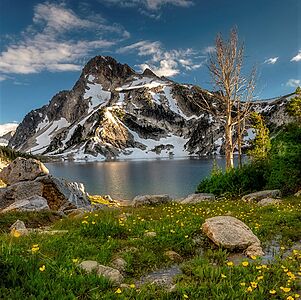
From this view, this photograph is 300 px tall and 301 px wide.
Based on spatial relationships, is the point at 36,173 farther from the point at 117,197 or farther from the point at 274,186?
the point at 117,197

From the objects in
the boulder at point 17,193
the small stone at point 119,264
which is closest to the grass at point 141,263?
the small stone at point 119,264

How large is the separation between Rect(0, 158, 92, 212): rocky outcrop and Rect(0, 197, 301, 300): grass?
32.4ft

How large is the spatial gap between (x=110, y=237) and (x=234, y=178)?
1956 centimetres

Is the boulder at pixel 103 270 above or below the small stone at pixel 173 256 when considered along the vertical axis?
above

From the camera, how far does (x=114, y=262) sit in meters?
7.58

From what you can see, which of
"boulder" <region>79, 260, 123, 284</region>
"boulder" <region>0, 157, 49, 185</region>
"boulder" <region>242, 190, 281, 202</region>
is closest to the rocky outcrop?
"boulder" <region>0, 157, 49, 185</region>

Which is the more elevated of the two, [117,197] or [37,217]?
[37,217]

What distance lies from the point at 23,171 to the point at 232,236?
1135 inches

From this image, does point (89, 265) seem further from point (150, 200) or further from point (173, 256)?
point (150, 200)

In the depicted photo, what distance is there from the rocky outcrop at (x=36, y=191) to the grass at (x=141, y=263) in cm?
987

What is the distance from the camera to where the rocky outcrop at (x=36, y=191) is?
67.7 ft

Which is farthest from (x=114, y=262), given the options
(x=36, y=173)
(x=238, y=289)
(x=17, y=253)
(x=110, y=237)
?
(x=36, y=173)

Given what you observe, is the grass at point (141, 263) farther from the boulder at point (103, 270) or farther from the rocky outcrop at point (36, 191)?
the rocky outcrop at point (36, 191)

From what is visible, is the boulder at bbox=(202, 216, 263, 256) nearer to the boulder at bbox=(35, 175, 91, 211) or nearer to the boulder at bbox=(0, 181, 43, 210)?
the boulder at bbox=(0, 181, 43, 210)
